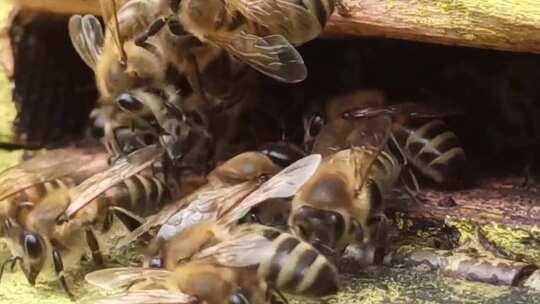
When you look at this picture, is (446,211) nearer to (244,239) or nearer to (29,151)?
(244,239)

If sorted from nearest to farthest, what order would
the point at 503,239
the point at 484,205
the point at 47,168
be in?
the point at 503,239, the point at 484,205, the point at 47,168

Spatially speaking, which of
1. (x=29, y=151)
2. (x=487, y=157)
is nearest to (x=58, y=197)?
(x=29, y=151)

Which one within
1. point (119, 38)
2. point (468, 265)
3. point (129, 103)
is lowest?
point (468, 265)

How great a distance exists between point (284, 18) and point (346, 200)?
0.32 metres

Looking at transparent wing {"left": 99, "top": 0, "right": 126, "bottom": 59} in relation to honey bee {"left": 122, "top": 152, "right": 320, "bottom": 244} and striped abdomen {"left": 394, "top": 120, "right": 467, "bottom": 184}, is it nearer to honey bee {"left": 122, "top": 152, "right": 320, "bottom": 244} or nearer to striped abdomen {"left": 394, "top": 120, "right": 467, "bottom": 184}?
honey bee {"left": 122, "top": 152, "right": 320, "bottom": 244}

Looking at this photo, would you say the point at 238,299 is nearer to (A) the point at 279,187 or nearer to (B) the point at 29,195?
(A) the point at 279,187

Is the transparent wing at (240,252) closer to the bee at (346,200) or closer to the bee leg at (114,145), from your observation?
the bee at (346,200)

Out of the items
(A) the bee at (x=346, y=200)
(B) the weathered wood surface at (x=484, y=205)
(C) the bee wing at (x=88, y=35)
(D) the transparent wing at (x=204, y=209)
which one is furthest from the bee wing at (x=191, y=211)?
(C) the bee wing at (x=88, y=35)

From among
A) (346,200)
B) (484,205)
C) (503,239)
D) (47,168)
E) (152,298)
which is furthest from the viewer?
(47,168)

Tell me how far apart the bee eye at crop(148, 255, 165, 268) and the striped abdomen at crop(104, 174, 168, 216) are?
0.25 meters

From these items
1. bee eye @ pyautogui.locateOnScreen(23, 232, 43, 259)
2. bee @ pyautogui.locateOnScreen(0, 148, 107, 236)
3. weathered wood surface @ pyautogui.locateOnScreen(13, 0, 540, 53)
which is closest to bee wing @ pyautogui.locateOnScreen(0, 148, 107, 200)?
bee @ pyautogui.locateOnScreen(0, 148, 107, 236)

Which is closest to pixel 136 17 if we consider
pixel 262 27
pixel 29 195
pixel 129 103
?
pixel 129 103

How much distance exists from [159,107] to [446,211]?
0.53 meters

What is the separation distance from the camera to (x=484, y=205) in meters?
2.32
